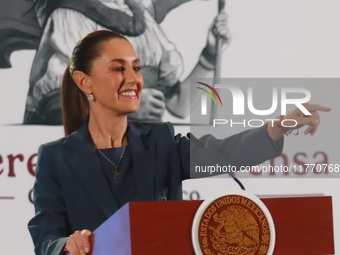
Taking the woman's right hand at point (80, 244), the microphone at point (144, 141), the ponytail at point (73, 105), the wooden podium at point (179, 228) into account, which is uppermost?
the ponytail at point (73, 105)

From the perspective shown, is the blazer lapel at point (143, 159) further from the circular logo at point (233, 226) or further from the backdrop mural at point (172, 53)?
the backdrop mural at point (172, 53)

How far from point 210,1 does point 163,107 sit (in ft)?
1.53

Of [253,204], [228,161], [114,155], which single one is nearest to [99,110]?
[114,155]

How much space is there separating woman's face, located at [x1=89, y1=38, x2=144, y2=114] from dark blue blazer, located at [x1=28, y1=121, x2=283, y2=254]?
9 cm

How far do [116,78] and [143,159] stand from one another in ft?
0.69

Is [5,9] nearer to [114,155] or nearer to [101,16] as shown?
[101,16]

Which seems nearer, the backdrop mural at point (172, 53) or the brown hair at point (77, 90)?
the brown hair at point (77, 90)

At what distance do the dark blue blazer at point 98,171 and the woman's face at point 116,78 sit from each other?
0.09 meters

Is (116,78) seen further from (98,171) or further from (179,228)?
(179,228)

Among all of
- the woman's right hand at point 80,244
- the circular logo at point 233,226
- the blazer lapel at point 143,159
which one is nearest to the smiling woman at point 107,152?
the blazer lapel at point 143,159

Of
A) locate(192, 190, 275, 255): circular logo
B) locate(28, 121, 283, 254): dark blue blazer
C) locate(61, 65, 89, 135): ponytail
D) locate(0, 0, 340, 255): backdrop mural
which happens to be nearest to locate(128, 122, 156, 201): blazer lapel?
locate(28, 121, 283, 254): dark blue blazer

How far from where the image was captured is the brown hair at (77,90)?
6.98ft

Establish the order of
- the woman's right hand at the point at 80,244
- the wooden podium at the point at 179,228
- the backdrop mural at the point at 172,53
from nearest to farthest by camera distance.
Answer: the wooden podium at the point at 179,228
the woman's right hand at the point at 80,244
the backdrop mural at the point at 172,53

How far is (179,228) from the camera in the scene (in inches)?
60.7
